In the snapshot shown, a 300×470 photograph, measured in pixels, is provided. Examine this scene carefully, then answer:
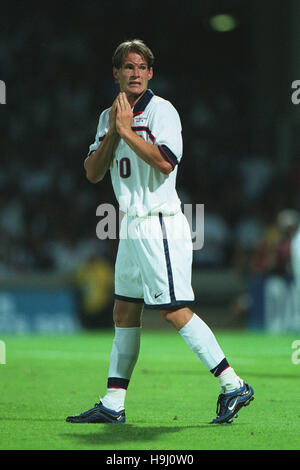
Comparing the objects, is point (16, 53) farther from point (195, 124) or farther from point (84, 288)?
point (84, 288)

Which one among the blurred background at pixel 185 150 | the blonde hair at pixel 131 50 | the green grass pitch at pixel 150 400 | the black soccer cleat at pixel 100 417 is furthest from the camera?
the blurred background at pixel 185 150

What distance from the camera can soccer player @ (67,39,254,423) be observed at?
5.32 m

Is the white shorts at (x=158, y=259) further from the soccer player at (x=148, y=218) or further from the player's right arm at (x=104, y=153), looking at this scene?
the player's right arm at (x=104, y=153)

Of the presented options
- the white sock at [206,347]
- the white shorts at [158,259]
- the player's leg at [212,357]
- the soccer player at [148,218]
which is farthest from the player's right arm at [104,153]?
the white sock at [206,347]

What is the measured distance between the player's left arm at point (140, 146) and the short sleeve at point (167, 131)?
0.04 m

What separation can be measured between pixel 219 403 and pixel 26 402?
1810mm

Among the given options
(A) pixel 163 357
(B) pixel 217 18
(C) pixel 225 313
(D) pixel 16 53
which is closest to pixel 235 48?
(B) pixel 217 18

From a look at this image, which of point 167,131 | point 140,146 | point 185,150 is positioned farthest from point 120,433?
point 185,150

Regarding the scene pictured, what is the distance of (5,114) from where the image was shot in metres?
18.9

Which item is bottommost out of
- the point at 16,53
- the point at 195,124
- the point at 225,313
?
the point at 225,313

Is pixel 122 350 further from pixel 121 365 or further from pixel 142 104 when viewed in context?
pixel 142 104

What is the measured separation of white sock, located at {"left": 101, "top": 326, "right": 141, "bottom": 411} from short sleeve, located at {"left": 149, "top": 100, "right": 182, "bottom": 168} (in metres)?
1.15

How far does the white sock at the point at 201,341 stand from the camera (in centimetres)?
536

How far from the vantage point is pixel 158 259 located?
534 cm
